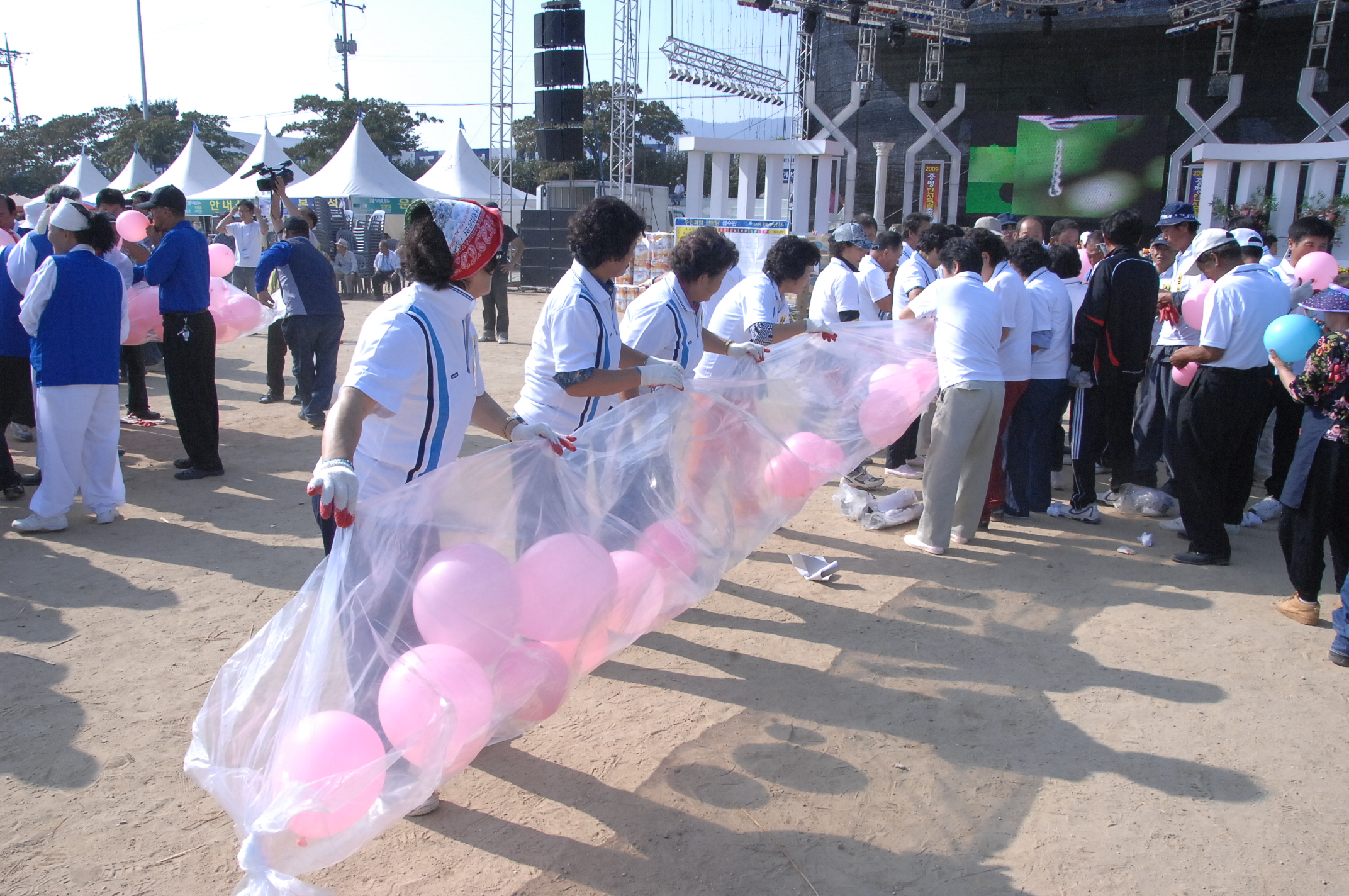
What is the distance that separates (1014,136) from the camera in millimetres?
22750

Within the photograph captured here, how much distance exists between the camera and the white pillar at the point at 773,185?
1742 centimetres

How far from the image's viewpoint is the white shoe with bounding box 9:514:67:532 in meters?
4.77

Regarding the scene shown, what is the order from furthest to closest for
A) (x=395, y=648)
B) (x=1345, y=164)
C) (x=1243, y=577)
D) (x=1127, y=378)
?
(x=1345, y=164), (x=1127, y=378), (x=1243, y=577), (x=395, y=648)

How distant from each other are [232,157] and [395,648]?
44.8 meters

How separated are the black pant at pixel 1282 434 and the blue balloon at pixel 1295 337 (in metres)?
1.70

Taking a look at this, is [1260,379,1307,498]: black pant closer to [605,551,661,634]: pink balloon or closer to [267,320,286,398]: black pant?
[605,551,661,634]: pink balloon

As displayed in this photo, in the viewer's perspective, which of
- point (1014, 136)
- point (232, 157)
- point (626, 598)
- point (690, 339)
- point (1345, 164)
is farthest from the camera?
point (232, 157)

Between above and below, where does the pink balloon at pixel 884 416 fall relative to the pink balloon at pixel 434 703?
above

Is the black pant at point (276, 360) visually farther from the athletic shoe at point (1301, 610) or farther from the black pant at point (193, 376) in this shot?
the athletic shoe at point (1301, 610)

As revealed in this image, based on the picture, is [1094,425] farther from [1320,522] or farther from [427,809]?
[427,809]

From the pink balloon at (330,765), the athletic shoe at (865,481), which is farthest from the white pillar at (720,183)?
the pink balloon at (330,765)


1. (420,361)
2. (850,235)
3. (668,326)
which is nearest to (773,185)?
(850,235)

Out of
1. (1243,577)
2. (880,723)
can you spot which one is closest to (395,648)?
(880,723)

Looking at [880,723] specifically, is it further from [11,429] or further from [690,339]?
[11,429]
